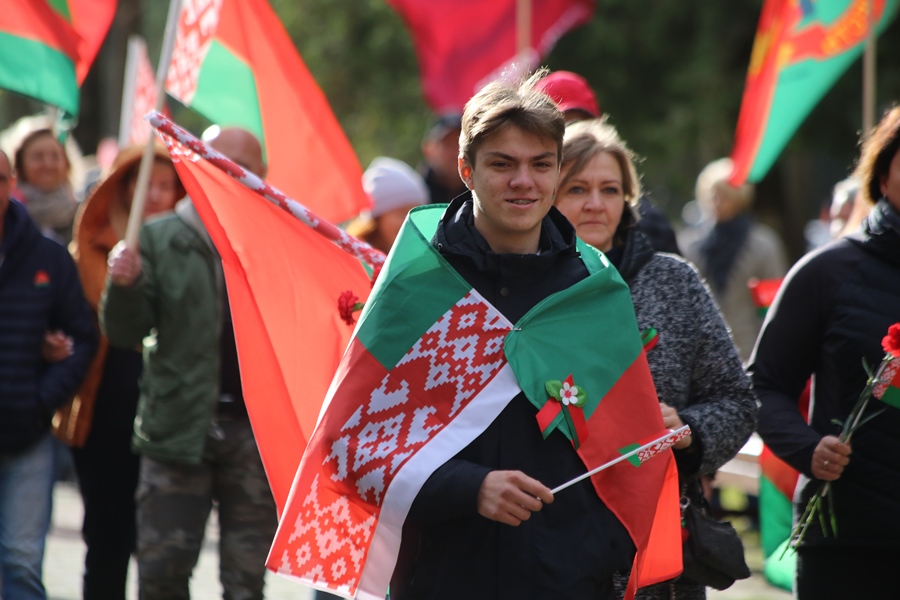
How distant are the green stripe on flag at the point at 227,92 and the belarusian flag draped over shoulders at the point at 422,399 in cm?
301

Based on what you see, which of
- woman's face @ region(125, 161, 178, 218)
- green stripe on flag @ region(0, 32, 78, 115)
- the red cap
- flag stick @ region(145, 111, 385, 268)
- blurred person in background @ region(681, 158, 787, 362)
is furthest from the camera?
blurred person in background @ region(681, 158, 787, 362)

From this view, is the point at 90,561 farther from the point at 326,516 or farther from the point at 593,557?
the point at 593,557

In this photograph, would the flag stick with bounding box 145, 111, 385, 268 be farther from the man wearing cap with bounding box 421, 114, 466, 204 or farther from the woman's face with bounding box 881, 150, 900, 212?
the man wearing cap with bounding box 421, 114, 466, 204

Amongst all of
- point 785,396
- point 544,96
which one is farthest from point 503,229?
point 785,396

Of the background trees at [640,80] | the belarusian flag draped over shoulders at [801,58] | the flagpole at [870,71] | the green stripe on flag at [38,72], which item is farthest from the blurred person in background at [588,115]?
the background trees at [640,80]

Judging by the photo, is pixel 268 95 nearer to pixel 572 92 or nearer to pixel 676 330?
pixel 572 92

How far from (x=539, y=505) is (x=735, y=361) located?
1203 mm

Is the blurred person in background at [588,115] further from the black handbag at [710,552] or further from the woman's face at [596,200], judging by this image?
the black handbag at [710,552]

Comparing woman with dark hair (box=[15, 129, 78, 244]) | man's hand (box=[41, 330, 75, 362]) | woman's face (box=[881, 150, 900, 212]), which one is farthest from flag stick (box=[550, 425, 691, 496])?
woman with dark hair (box=[15, 129, 78, 244])

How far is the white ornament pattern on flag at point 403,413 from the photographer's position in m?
3.37

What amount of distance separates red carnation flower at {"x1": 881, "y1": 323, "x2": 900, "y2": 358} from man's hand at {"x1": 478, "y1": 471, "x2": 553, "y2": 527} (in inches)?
53.7

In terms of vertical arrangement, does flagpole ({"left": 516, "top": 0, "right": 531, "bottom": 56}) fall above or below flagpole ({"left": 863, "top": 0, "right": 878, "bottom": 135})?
above

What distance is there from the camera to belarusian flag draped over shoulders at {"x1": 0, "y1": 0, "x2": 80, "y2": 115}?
5789 mm

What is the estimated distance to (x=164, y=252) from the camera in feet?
18.9
